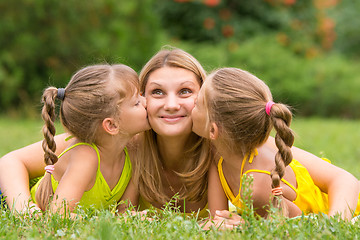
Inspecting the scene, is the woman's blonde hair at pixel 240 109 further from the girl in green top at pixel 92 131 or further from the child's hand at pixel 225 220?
the girl in green top at pixel 92 131

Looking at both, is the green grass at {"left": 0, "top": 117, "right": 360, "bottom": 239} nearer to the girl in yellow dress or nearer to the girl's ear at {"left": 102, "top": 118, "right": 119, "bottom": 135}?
the girl in yellow dress

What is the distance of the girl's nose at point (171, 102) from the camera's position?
3650 millimetres

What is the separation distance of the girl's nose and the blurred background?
16.8 ft

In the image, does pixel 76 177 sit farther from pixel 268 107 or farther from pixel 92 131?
pixel 268 107

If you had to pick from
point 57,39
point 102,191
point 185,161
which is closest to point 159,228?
point 102,191

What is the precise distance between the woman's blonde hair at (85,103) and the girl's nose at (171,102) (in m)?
0.30

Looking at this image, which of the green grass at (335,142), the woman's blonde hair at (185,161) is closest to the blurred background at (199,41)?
the green grass at (335,142)

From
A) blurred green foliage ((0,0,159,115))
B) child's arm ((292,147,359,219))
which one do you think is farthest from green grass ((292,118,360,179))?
blurred green foliage ((0,0,159,115))

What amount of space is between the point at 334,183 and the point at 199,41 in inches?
566

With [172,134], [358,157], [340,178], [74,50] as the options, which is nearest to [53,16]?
[74,50]

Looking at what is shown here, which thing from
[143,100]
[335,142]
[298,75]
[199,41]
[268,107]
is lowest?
[298,75]

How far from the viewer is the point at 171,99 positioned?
3703 millimetres

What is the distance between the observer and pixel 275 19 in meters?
17.3

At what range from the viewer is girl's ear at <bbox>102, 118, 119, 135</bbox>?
3541 millimetres
